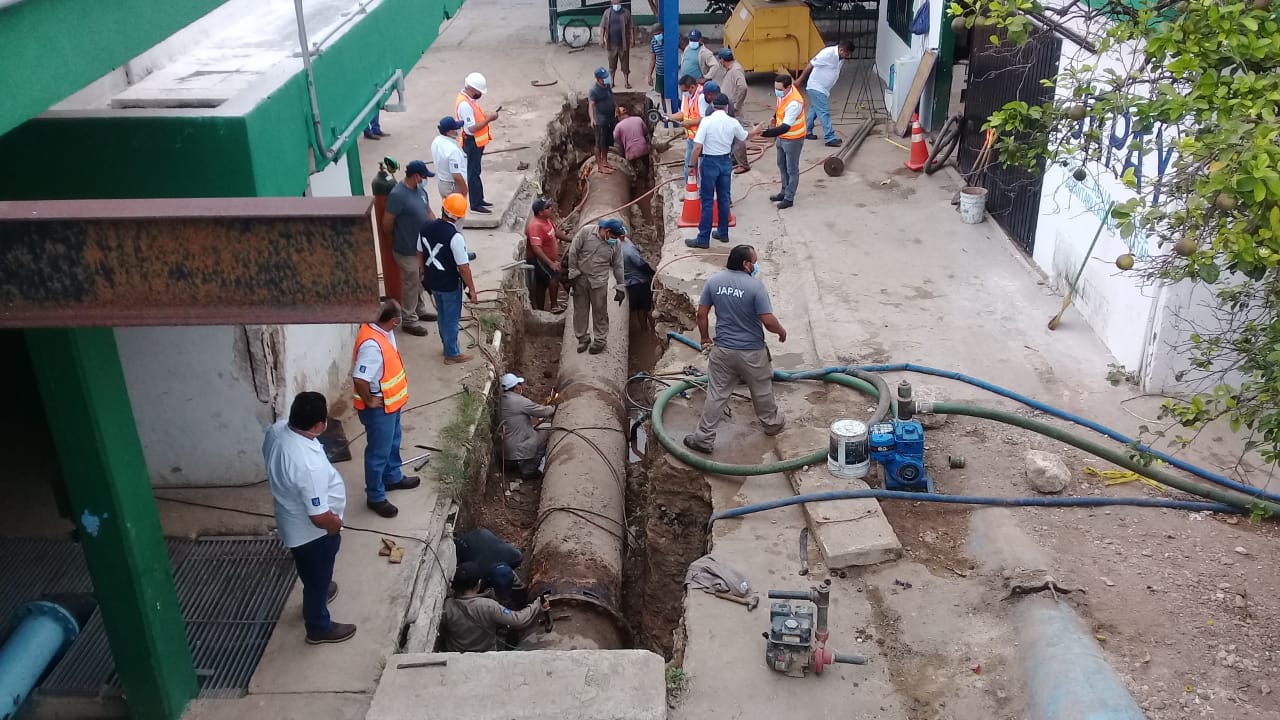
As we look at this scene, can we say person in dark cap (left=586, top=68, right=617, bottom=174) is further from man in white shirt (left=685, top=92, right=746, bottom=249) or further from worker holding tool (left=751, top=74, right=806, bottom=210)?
man in white shirt (left=685, top=92, right=746, bottom=249)

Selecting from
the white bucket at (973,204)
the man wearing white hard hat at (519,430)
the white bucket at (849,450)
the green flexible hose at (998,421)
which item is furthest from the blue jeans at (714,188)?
the white bucket at (849,450)

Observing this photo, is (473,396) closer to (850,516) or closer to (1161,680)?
(850,516)

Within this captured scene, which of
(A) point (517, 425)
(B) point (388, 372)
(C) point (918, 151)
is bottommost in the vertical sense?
(A) point (517, 425)

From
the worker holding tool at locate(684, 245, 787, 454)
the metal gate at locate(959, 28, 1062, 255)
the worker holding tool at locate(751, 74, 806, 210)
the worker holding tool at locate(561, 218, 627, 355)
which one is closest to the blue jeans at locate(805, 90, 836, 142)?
the worker holding tool at locate(751, 74, 806, 210)

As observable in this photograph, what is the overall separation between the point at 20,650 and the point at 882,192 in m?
10.9

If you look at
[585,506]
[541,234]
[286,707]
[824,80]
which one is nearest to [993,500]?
[585,506]

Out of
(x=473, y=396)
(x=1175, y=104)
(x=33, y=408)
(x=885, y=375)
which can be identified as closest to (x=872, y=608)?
(x=885, y=375)

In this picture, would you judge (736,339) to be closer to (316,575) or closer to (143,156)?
(316,575)

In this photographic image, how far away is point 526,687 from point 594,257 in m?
5.09

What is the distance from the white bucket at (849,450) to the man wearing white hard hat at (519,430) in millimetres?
3186

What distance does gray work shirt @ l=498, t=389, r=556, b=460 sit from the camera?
30.9 ft

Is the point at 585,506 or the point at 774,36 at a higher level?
the point at 774,36

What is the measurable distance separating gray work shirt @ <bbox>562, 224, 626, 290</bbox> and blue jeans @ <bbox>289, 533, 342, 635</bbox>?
4573mm

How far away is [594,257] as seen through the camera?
32.3 feet
